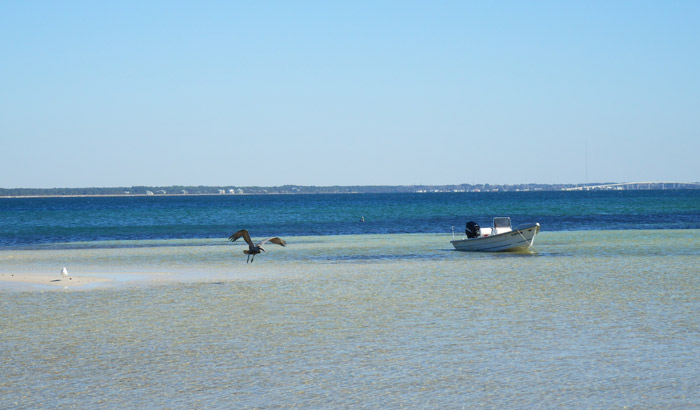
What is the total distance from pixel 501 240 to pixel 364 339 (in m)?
27.9

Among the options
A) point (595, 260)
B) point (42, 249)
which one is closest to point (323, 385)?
point (595, 260)

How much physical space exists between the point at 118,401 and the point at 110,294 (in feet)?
47.7

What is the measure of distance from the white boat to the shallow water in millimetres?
9601

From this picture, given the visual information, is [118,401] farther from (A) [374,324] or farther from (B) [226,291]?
(B) [226,291]

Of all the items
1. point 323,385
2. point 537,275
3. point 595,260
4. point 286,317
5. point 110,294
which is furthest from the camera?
point 595,260

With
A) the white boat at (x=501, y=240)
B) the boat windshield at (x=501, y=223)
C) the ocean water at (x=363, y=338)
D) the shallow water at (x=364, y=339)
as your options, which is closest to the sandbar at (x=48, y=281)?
the ocean water at (x=363, y=338)

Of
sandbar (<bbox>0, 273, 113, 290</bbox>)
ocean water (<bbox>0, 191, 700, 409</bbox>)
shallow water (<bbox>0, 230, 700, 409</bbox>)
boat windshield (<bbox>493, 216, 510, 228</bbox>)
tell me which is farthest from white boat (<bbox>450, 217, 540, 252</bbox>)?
sandbar (<bbox>0, 273, 113, 290</bbox>)

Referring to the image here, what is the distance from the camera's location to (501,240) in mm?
45062

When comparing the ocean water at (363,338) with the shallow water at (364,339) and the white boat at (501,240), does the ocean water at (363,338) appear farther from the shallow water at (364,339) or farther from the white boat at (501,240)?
the white boat at (501,240)

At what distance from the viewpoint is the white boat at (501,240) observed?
44.8 meters

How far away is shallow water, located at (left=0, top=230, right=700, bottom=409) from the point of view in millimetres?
13586

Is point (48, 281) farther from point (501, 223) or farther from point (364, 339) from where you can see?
point (501, 223)

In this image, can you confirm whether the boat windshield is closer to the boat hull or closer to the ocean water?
the boat hull

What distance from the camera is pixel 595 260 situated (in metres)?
38.2
